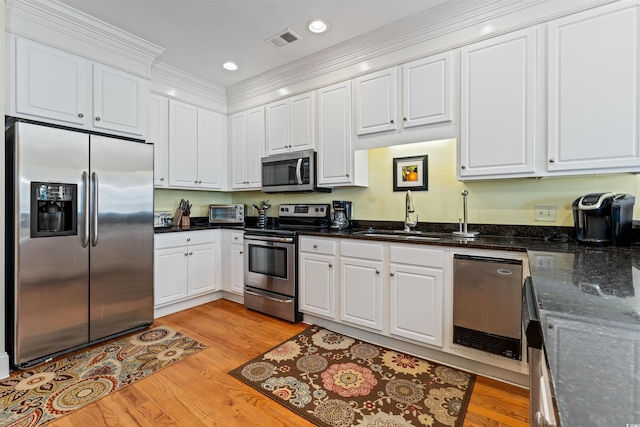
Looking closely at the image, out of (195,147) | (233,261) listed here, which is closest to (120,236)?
(233,261)

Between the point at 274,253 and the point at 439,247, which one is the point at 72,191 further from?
the point at 439,247

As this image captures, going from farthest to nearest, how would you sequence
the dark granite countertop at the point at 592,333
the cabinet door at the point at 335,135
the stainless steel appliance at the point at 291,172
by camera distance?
1. the stainless steel appliance at the point at 291,172
2. the cabinet door at the point at 335,135
3. the dark granite countertop at the point at 592,333

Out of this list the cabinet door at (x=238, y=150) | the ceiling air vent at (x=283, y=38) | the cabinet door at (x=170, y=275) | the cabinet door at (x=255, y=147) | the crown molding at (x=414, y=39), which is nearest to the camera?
the crown molding at (x=414, y=39)

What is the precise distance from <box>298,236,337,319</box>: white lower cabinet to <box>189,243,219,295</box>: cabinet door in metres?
1.29

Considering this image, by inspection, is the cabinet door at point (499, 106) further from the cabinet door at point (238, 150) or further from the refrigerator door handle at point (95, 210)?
the refrigerator door handle at point (95, 210)

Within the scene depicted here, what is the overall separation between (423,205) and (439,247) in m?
0.76

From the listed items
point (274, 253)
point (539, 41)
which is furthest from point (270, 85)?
point (539, 41)

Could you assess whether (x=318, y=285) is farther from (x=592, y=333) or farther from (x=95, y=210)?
(x=592, y=333)

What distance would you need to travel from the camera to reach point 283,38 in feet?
9.18

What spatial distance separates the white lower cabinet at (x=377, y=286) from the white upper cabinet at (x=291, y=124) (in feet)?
3.75

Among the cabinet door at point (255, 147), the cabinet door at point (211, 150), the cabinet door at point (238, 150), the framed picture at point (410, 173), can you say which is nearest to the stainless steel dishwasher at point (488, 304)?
the framed picture at point (410, 173)

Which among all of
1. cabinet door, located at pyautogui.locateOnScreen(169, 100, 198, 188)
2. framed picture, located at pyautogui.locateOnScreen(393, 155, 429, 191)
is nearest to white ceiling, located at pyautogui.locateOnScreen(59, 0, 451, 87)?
cabinet door, located at pyautogui.locateOnScreen(169, 100, 198, 188)

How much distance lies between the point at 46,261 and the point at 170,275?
3.62ft

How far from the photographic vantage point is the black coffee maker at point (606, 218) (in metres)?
1.79
